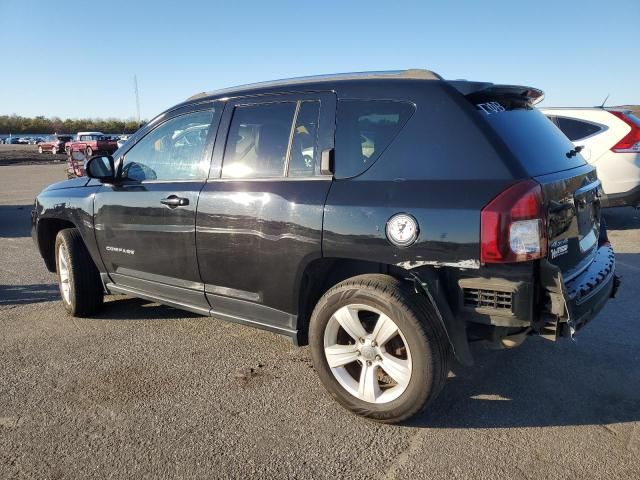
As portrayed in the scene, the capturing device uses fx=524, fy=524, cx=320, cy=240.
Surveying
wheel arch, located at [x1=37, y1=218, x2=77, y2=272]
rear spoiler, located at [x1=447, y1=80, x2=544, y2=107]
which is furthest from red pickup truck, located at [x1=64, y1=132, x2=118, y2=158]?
rear spoiler, located at [x1=447, y1=80, x2=544, y2=107]

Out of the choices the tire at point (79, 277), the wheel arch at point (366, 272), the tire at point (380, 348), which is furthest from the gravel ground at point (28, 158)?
the tire at point (380, 348)

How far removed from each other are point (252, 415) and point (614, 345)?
2744mm

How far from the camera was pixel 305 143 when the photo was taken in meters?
3.26

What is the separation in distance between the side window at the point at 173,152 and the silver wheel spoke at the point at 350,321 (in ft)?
4.76

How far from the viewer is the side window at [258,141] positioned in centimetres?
337

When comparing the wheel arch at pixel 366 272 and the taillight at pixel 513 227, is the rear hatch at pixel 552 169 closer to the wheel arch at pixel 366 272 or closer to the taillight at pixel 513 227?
the taillight at pixel 513 227

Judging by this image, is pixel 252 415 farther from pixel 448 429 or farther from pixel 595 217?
pixel 595 217

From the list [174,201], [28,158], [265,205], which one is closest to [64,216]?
[174,201]

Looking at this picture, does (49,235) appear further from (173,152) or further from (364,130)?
(364,130)

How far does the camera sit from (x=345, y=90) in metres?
3.17

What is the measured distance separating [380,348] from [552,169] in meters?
1.37

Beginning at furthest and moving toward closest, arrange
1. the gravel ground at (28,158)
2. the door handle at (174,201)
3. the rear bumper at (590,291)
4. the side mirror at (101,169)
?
the gravel ground at (28,158), the side mirror at (101,169), the door handle at (174,201), the rear bumper at (590,291)

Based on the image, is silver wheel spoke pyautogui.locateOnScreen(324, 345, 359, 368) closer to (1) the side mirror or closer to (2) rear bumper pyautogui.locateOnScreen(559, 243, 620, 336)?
(2) rear bumper pyautogui.locateOnScreen(559, 243, 620, 336)

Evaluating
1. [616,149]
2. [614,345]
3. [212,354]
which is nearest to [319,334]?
[212,354]
